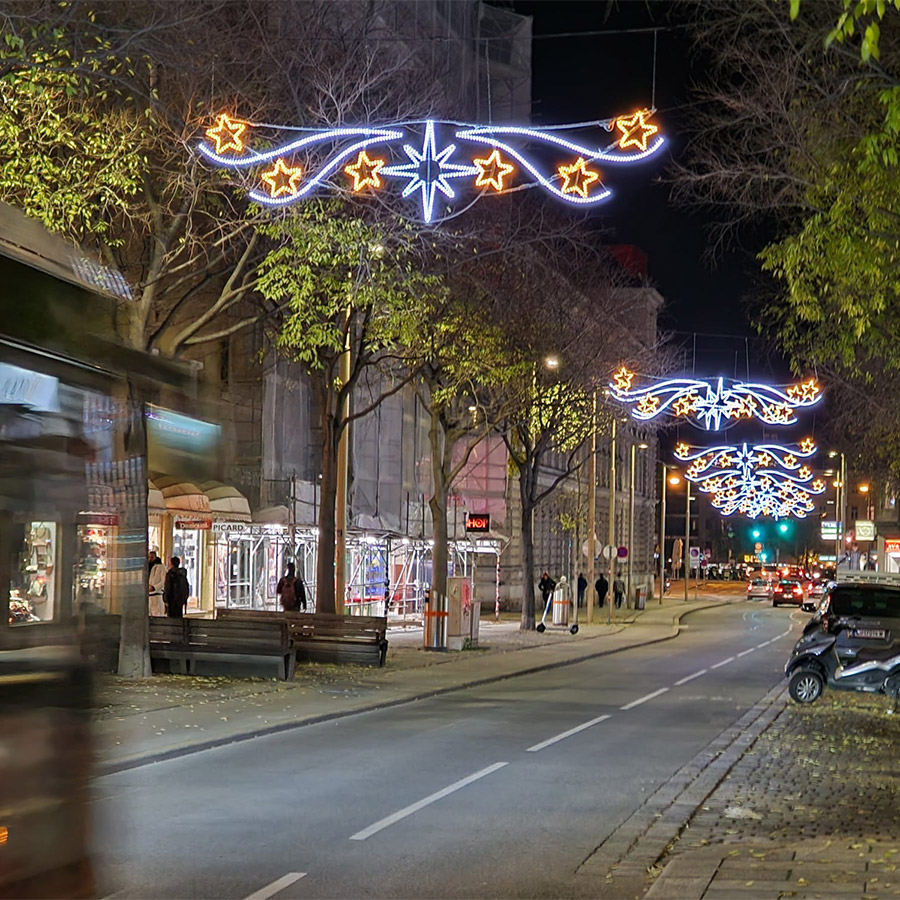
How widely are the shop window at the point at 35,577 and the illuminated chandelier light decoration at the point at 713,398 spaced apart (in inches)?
911

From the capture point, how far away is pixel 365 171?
50.8 feet

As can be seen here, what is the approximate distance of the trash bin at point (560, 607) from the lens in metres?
45.1

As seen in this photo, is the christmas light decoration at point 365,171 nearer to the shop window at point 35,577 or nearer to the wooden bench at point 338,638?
the shop window at point 35,577

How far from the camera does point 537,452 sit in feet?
139

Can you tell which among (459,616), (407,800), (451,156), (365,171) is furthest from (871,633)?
(459,616)

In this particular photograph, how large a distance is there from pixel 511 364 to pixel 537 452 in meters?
10.1

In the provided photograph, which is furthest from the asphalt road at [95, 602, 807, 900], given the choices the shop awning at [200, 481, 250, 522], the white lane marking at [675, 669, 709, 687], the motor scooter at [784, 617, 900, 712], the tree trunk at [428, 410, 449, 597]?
the shop awning at [200, 481, 250, 522]

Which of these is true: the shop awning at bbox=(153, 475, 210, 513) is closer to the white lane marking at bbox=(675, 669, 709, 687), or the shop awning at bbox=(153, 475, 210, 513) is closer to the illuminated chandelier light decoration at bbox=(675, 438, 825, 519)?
the white lane marking at bbox=(675, 669, 709, 687)

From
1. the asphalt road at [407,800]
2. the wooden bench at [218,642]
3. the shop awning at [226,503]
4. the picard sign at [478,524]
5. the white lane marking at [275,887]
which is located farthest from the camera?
the picard sign at [478,524]

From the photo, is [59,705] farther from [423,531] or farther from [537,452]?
[423,531]

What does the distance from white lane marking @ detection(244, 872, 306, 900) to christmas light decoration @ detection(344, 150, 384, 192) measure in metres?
8.38

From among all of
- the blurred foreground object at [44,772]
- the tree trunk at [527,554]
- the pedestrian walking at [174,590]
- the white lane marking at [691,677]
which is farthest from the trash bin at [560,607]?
the blurred foreground object at [44,772]

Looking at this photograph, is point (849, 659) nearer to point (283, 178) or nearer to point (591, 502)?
point (283, 178)

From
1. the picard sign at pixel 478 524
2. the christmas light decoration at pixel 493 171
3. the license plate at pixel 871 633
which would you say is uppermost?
the christmas light decoration at pixel 493 171
